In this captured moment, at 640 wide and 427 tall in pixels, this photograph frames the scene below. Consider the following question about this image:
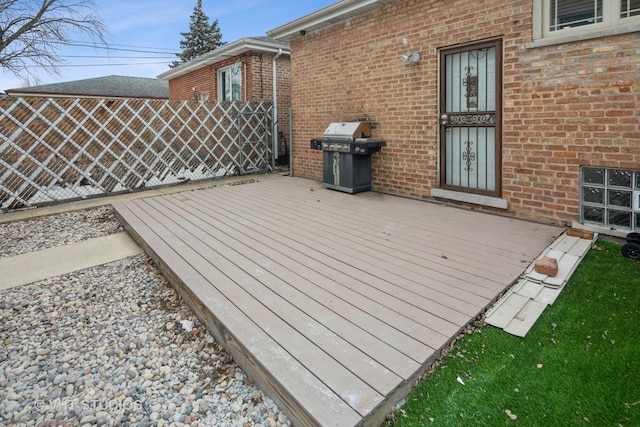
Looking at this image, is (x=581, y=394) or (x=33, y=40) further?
(x=33, y=40)

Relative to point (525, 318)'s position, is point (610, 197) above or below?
above

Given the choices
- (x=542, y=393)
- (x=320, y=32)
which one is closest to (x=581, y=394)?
(x=542, y=393)

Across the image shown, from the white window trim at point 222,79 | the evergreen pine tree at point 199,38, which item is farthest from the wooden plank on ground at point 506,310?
the evergreen pine tree at point 199,38

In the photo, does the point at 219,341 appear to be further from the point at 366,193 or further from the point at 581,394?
the point at 366,193

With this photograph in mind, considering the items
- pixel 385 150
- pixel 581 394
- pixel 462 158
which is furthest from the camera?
pixel 385 150

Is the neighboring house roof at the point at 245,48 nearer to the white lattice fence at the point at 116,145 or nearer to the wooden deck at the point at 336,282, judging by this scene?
the white lattice fence at the point at 116,145

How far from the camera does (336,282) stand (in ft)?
9.10

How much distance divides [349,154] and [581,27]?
10.3ft

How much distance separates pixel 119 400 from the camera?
6.24ft

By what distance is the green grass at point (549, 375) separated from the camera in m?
Result: 1.66

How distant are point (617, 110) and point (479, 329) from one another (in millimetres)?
2795

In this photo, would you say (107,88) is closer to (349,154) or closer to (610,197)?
(349,154)

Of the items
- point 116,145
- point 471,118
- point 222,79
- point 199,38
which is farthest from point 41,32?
point 199,38

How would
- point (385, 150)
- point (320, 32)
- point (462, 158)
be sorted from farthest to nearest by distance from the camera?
point (320, 32)
point (385, 150)
point (462, 158)
